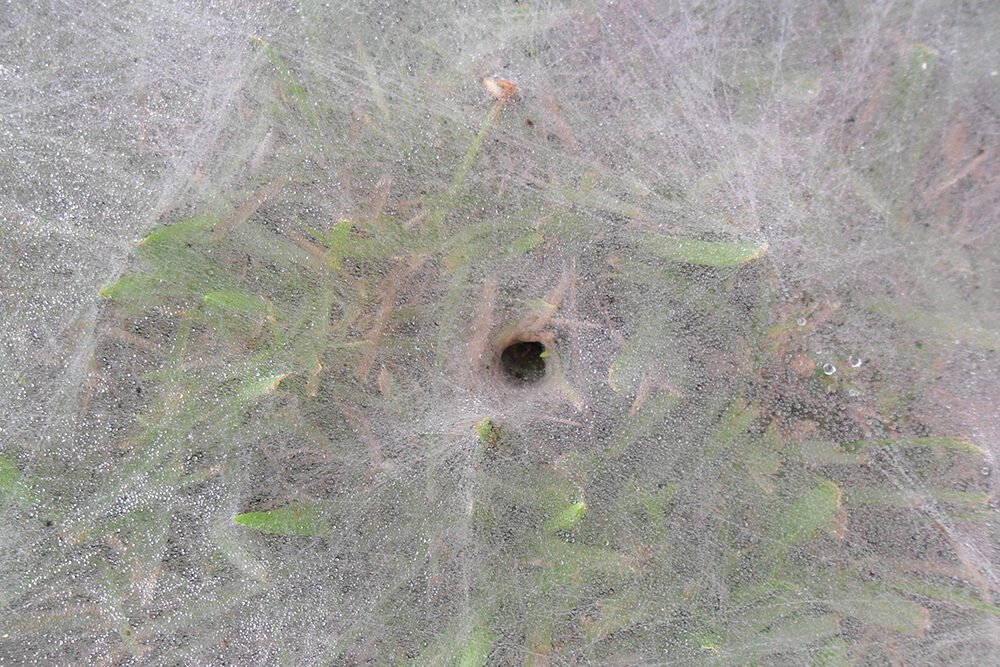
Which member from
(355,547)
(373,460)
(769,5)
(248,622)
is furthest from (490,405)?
(769,5)

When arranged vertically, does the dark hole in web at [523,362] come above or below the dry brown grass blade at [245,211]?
below

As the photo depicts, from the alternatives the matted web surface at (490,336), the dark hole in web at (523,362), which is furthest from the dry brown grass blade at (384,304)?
the dark hole in web at (523,362)

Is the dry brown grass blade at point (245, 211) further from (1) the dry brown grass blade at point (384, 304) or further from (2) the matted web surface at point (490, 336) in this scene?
(1) the dry brown grass blade at point (384, 304)

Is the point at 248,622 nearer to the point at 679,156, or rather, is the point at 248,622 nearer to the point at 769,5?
the point at 679,156

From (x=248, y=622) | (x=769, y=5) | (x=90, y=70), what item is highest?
(x=769, y=5)

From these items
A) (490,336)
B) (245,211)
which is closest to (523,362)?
(490,336)

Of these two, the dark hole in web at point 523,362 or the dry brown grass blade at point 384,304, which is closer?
the dry brown grass blade at point 384,304

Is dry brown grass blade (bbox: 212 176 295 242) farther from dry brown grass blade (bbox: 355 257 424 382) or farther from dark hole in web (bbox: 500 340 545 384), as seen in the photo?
dark hole in web (bbox: 500 340 545 384)
